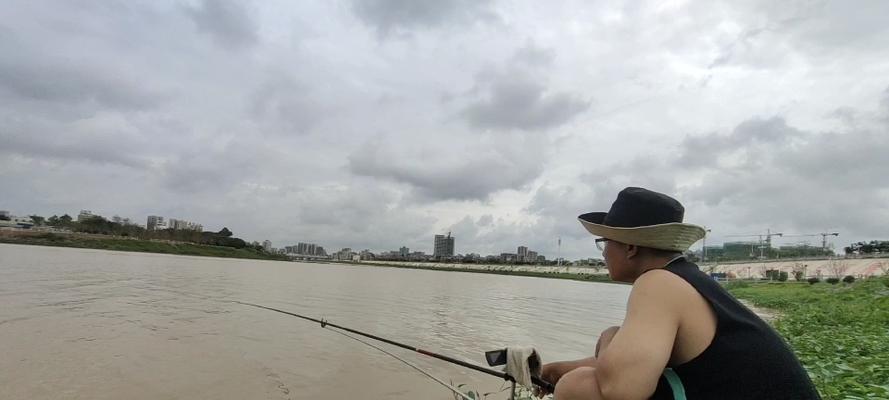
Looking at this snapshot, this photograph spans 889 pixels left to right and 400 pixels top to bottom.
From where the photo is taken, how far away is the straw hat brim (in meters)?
1.94

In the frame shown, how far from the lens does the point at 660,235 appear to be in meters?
1.96

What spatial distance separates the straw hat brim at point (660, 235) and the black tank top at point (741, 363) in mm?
251

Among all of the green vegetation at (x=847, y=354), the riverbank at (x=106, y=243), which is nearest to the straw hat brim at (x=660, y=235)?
the green vegetation at (x=847, y=354)

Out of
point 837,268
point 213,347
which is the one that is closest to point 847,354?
point 213,347

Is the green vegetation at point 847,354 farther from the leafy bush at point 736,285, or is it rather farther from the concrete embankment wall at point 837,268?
the concrete embankment wall at point 837,268

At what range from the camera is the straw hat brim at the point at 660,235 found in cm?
194

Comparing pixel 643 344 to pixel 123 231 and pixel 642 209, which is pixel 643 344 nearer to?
pixel 642 209

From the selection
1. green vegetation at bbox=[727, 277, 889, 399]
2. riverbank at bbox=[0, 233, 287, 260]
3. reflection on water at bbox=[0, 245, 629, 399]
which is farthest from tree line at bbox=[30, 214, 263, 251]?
green vegetation at bbox=[727, 277, 889, 399]

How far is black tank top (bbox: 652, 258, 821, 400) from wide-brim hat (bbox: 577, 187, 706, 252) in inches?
10.2

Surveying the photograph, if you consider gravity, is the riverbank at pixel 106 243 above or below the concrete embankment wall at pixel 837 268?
below

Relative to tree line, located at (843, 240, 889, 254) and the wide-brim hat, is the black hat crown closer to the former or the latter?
the wide-brim hat

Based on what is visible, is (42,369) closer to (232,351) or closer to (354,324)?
(232,351)

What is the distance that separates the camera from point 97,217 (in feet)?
403

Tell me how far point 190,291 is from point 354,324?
11272 millimetres
